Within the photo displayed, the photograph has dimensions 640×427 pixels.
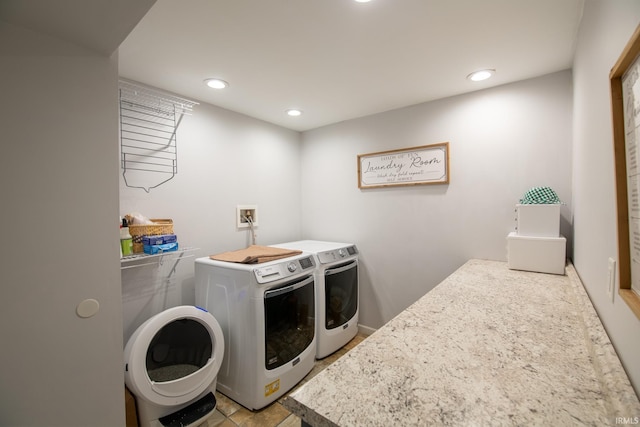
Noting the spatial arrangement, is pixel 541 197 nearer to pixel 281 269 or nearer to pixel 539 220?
pixel 539 220

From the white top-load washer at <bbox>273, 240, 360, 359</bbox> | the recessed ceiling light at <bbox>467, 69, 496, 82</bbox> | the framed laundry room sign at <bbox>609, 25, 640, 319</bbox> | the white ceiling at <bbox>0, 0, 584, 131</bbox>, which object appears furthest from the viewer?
the white top-load washer at <bbox>273, 240, 360, 359</bbox>

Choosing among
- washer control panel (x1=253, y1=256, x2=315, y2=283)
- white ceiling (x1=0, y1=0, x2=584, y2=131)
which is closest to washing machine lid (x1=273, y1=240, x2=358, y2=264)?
washer control panel (x1=253, y1=256, x2=315, y2=283)

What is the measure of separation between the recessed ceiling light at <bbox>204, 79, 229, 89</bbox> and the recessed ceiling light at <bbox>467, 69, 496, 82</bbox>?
5.54ft

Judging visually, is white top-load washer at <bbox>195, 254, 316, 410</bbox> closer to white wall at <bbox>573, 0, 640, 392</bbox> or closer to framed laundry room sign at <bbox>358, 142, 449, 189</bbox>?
framed laundry room sign at <bbox>358, 142, 449, 189</bbox>

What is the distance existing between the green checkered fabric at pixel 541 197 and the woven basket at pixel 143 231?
2365mm

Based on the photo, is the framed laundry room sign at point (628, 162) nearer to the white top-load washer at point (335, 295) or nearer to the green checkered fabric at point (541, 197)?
the green checkered fabric at point (541, 197)

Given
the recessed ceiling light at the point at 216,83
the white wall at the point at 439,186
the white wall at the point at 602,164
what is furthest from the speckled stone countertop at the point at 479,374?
the recessed ceiling light at the point at 216,83

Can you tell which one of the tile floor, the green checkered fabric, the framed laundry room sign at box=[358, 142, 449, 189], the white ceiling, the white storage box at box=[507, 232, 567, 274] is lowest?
the tile floor

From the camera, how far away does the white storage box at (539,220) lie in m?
1.62

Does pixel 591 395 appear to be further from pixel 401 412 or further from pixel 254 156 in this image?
pixel 254 156

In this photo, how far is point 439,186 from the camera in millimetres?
2262

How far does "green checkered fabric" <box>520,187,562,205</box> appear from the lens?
5.49ft

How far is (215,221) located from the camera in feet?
7.50

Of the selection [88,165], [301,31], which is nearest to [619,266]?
[301,31]
